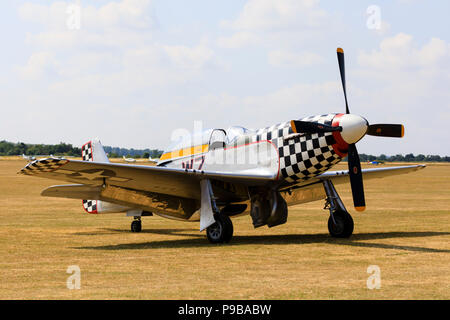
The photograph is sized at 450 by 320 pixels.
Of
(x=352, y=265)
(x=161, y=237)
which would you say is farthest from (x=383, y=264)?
(x=161, y=237)

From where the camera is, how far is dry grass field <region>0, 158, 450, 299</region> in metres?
7.11

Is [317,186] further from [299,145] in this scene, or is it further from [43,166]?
[43,166]

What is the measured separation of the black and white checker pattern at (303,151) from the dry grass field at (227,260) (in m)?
1.47

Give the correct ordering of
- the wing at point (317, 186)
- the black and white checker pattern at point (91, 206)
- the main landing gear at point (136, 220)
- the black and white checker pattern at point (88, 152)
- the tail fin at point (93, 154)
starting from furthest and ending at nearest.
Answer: the black and white checker pattern at point (88, 152)
the tail fin at point (93, 154)
the black and white checker pattern at point (91, 206)
the main landing gear at point (136, 220)
the wing at point (317, 186)

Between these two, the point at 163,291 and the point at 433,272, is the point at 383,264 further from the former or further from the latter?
the point at 163,291

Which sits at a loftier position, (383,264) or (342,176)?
(342,176)

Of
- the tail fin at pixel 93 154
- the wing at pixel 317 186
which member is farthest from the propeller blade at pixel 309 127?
the tail fin at pixel 93 154

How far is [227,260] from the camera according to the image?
9.76m

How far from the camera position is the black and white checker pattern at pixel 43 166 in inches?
400

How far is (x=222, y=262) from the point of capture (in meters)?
9.53

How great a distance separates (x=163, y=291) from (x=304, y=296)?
1673mm

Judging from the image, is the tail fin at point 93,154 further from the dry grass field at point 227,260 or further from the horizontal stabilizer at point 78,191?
the horizontal stabilizer at point 78,191

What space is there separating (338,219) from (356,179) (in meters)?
1.73

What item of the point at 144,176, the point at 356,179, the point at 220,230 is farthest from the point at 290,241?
the point at 144,176
